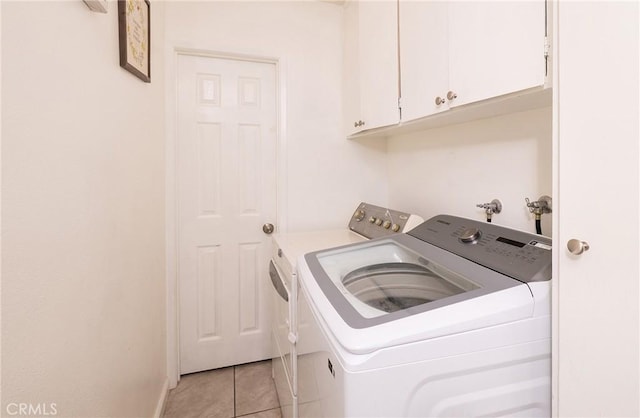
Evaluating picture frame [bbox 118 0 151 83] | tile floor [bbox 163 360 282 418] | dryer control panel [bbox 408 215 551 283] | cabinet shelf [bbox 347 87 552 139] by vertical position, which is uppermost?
picture frame [bbox 118 0 151 83]

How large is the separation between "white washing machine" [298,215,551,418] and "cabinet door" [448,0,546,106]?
1.61 ft

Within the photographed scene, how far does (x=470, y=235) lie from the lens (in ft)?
3.66

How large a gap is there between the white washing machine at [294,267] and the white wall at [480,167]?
27cm

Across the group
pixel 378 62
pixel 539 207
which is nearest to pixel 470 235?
pixel 539 207

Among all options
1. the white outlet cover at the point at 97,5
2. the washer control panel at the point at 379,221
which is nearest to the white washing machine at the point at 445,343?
the washer control panel at the point at 379,221

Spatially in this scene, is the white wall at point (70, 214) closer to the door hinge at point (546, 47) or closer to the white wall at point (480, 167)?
the door hinge at point (546, 47)

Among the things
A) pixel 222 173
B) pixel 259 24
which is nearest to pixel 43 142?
pixel 222 173

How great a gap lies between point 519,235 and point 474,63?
590 mm

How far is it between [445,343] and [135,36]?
154cm

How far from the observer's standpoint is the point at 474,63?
3.28 feet
